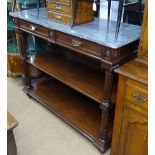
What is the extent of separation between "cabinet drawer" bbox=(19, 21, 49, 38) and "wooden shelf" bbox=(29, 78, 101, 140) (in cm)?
69

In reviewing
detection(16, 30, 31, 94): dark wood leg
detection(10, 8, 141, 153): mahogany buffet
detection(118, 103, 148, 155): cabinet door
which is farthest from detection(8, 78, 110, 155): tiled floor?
detection(118, 103, 148, 155): cabinet door

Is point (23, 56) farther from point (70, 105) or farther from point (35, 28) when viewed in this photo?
point (70, 105)

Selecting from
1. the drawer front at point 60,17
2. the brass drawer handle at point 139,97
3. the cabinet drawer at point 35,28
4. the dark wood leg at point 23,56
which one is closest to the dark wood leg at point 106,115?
the brass drawer handle at point 139,97

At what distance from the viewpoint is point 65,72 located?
2.02 meters

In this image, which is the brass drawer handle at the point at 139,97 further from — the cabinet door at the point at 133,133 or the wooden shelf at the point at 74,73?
the wooden shelf at the point at 74,73

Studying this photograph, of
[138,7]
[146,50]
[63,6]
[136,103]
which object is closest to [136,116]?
[136,103]

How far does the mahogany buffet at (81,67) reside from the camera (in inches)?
56.1

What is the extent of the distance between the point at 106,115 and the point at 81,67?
2.23 feet

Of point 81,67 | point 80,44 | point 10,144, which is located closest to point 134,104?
point 80,44

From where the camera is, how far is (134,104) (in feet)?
4.06

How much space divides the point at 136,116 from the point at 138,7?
89cm
